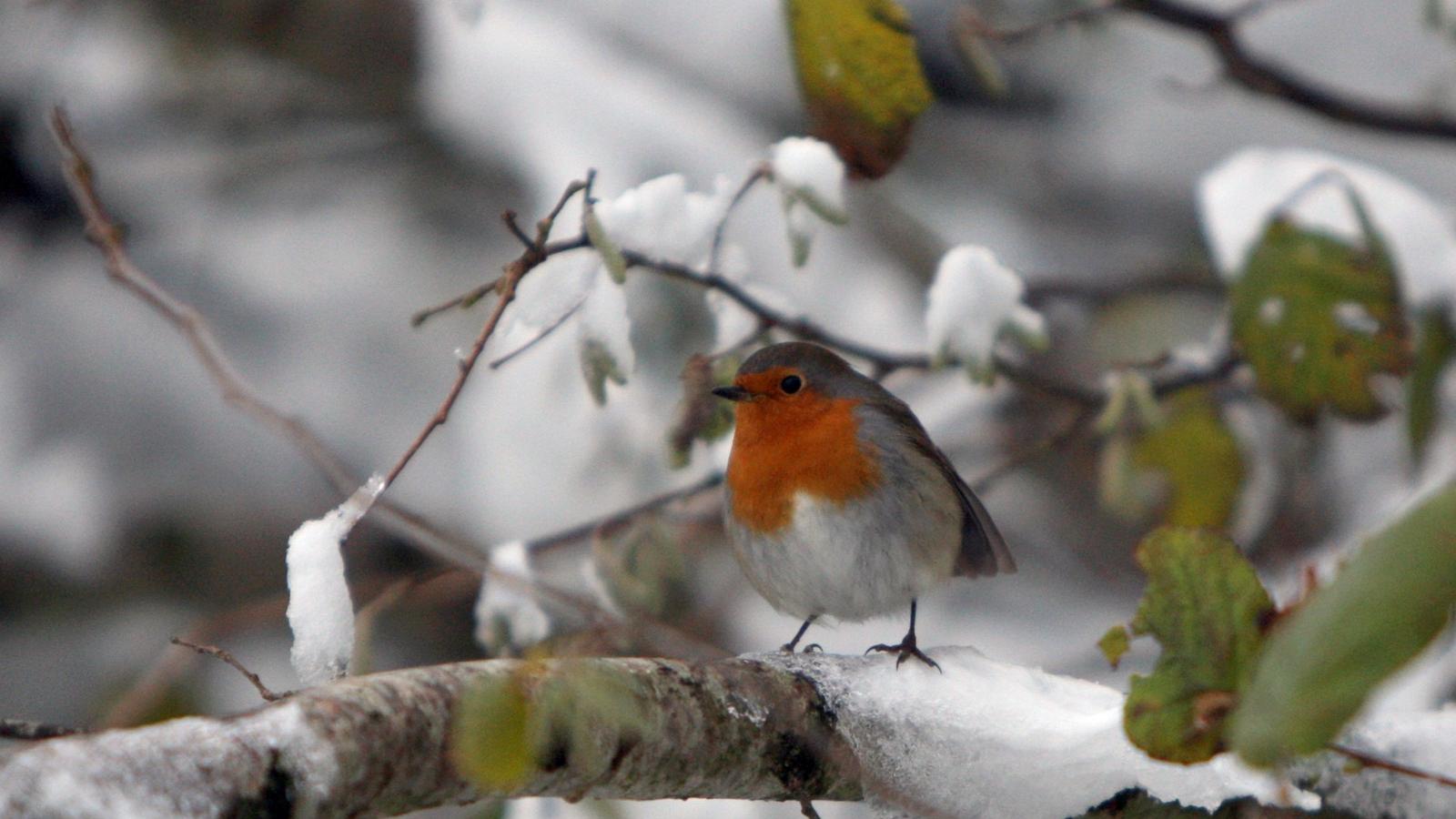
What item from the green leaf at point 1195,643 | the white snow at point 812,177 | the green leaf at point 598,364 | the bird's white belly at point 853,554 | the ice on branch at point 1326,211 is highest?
the white snow at point 812,177

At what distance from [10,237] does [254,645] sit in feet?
6.16

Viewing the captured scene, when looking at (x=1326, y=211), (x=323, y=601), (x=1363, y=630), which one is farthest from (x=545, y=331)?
(x=1326, y=211)

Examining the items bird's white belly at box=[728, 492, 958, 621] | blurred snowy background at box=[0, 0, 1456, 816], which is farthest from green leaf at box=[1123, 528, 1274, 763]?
blurred snowy background at box=[0, 0, 1456, 816]

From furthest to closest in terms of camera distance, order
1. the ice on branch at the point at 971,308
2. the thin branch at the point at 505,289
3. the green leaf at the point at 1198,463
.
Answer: the green leaf at the point at 1198,463, the ice on branch at the point at 971,308, the thin branch at the point at 505,289

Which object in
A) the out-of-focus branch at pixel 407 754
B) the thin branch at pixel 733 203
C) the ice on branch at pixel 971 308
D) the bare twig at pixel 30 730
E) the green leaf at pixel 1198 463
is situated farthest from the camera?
the green leaf at pixel 1198 463

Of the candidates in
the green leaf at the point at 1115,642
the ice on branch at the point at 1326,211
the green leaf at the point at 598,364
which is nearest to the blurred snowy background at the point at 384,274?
the ice on branch at the point at 1326,211

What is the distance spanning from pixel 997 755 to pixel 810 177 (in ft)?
2.96

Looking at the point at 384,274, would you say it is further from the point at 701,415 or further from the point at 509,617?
the point at 701,415

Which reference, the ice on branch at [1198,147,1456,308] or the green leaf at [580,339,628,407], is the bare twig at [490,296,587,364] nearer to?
the green leaf at [580,339,628,407]

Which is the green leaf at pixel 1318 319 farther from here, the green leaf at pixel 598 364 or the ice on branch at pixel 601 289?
the green leaf at pixel 598 364

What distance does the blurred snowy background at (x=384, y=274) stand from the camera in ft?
15.4

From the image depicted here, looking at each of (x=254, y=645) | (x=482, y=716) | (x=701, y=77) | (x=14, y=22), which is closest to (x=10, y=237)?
(x=14, y=22)

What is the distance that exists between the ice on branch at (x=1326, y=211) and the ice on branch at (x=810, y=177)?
3.29 feet

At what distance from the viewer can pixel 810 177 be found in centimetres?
205
